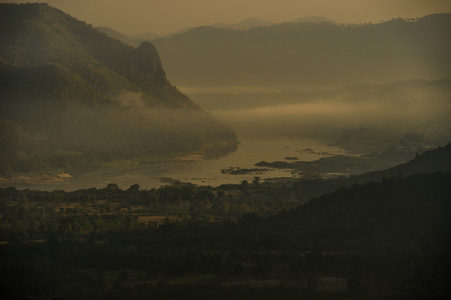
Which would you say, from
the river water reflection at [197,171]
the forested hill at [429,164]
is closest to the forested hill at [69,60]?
the river water reflection at [197,171]

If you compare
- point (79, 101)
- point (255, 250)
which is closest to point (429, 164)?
point (255, 250)

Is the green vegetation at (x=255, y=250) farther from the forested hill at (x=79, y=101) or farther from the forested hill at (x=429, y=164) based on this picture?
the forested hill at (x=79, y=101)

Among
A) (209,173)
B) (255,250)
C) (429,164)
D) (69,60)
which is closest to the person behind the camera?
(255,250)

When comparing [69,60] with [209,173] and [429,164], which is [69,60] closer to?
[209,173]

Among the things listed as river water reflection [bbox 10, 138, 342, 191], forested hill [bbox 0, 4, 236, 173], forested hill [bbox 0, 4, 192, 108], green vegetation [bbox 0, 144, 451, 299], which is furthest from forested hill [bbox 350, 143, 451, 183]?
forested hill [bbox 0, 4, 192, 108]

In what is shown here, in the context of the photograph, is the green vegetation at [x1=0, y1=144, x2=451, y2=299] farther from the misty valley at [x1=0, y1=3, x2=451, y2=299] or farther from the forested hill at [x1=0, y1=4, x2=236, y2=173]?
the forested hill at [x1=0, y1=4, x2=236, y2=173]

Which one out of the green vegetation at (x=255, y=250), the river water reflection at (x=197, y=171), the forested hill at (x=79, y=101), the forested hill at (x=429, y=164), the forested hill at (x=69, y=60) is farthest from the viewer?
the forested hill at (x=69, y=60)
